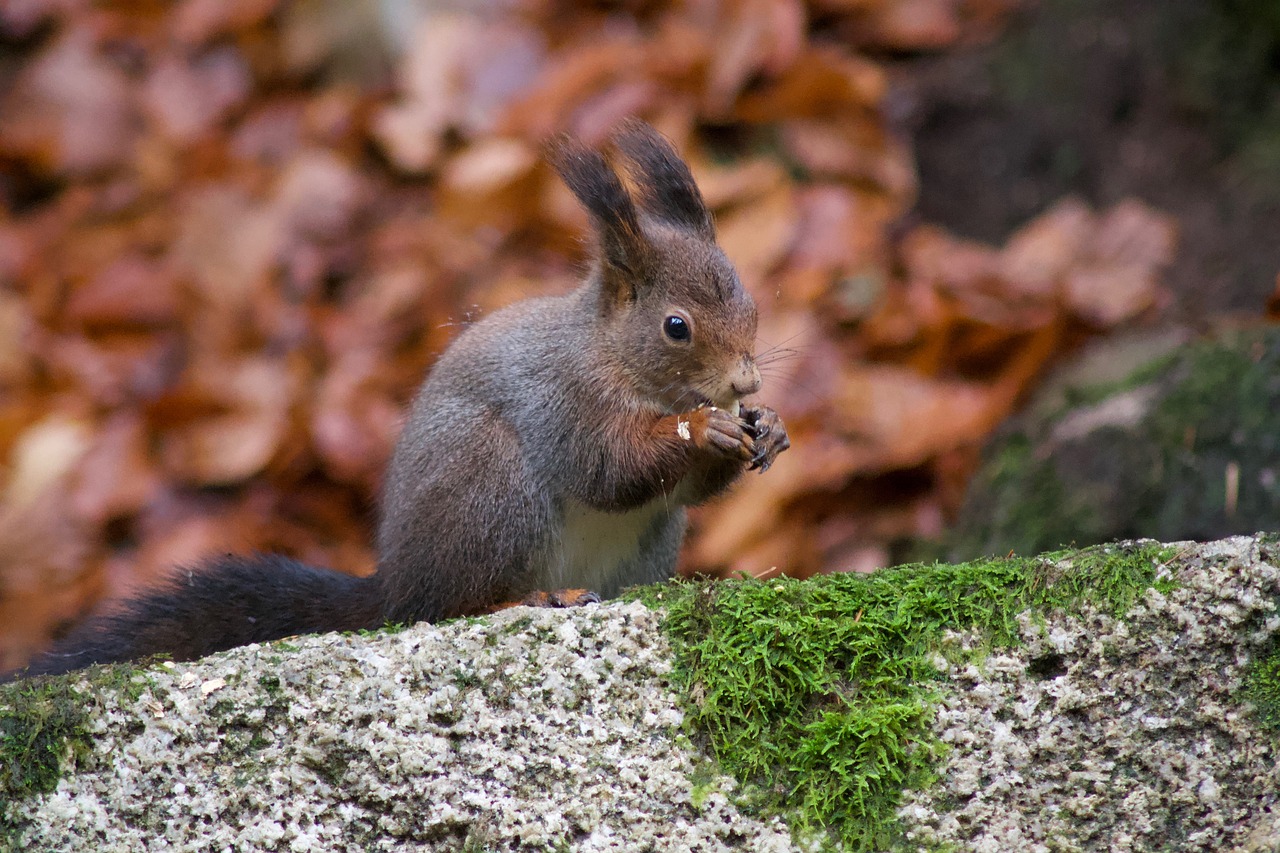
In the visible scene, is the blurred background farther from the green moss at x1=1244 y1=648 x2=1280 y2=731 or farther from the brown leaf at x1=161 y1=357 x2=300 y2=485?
the green moss at x1=1244 y1=648 x2=1280 y2=731

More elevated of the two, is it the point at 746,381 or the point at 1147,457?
the point at 1147,457

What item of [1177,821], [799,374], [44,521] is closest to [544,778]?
[1177,821]

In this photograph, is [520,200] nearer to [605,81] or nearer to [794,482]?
[605,81]

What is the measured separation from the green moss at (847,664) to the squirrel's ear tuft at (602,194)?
84 centimetres

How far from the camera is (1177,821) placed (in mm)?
1616

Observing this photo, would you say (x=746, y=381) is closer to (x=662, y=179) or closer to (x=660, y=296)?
(x=660, y=296)

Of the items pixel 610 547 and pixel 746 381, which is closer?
pixel 746 381

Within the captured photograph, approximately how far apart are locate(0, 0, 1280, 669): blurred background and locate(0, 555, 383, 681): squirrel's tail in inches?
41.5

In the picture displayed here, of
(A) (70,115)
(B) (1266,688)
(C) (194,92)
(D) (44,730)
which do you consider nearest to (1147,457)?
(B) (1266,688)

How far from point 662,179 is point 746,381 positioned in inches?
18.5

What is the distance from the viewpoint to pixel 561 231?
4234 mm

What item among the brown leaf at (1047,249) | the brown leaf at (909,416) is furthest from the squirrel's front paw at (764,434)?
the brown leaf at (1047,249)

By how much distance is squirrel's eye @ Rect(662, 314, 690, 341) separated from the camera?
2.42m

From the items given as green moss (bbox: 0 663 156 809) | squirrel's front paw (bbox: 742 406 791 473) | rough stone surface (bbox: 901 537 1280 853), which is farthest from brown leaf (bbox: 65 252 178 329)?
rough stone surface (bbox: 901 537 1280 853)
